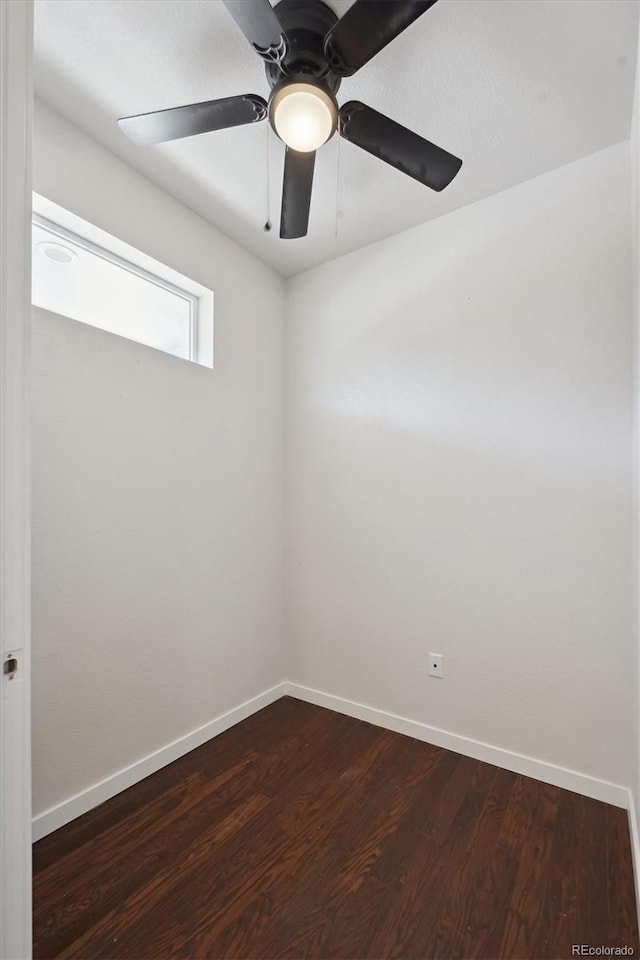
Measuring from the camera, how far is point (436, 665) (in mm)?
2160

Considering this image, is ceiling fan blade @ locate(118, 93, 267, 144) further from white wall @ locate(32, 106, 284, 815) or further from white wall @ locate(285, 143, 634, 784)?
white wall @ locate(285, 143, 634, 784)

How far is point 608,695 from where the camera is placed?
5.72 ft

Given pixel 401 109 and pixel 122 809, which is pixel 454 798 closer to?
pixel 122 809

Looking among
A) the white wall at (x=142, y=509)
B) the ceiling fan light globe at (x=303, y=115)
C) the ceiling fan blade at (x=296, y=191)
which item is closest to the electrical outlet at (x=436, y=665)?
the white wall at (x=142, y=509)

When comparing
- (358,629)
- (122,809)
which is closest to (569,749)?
(358,629)

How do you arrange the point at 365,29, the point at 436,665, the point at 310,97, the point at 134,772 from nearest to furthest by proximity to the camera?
the point at 365,29 → the point at 310,97 → the point at 134,772 → the point at 436,665

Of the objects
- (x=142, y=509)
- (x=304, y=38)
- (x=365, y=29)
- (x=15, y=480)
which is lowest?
(x=142, y=509)

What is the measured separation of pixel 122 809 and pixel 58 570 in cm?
95

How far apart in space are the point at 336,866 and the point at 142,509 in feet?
4.81

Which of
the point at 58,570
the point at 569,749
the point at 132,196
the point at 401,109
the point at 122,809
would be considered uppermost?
the point at 401,109

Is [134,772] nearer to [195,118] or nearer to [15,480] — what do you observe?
[15,480]

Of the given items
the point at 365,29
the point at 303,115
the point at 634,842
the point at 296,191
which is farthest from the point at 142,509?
the point at 634,842

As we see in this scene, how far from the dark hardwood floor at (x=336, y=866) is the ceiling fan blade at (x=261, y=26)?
2.36 meters

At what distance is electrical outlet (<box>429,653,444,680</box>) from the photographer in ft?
7.04
